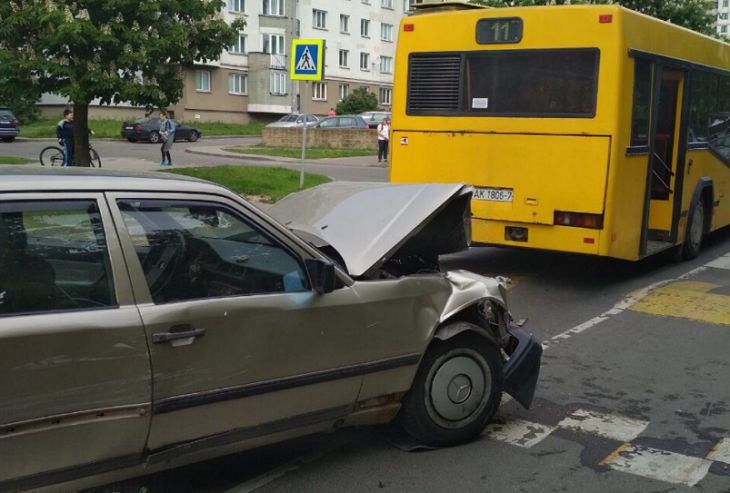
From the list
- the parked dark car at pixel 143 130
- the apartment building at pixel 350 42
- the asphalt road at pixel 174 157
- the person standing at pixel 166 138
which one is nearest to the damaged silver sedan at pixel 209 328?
the asphalt road at pixel 174 157

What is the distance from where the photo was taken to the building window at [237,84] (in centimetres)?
5731

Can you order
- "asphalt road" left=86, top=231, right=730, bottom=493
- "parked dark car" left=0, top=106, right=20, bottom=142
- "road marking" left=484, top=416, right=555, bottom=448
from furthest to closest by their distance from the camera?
"parked dark car" left=0, top=106, right=20, bottom=142, "road marking" left=484, top=416, right=555, bottom=448, "asphalt road" left=86, top=231, right=730, bottom=493

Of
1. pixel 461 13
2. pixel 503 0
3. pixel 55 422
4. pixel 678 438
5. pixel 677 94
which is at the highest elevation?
pixel 503 0

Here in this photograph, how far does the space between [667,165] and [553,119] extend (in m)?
2.51

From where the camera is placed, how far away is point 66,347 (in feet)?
9.81

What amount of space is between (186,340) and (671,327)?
5.48 metres

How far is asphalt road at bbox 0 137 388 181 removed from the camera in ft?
80.3

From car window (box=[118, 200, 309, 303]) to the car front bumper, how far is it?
1.54 m

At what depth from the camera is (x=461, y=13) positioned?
9.05 meters

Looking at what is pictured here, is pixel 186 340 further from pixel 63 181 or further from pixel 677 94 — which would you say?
pixel 677 94

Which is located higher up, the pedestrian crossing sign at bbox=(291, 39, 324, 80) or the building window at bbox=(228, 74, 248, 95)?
the building window at bbox=(228, 74, 248, 95)

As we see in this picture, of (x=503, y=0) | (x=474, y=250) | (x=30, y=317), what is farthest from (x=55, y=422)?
(x=503, y=0)

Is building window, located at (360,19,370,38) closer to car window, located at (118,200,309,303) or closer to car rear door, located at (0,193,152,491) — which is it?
car window, located at (118,200,309,303)

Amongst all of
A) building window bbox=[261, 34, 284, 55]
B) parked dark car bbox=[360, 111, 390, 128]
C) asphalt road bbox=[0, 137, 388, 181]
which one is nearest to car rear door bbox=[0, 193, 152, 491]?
asphalt road bbox=[0, 137, 388, 181]
